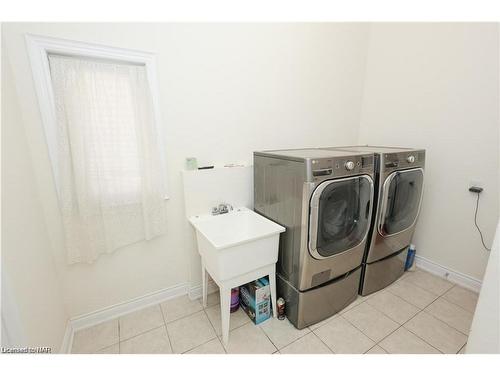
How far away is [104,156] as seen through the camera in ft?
4.63

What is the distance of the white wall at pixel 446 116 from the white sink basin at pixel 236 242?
166cm

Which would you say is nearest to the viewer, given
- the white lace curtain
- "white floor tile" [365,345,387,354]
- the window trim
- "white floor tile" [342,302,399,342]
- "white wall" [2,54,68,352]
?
"white wall" [2,54,68,352]

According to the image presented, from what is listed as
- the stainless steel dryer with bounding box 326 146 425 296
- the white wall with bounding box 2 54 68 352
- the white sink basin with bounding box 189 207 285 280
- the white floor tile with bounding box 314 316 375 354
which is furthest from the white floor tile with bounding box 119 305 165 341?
the stainless steel dryer with bounding box 326 146 425 296

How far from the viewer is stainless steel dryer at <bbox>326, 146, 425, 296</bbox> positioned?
5.45 feet

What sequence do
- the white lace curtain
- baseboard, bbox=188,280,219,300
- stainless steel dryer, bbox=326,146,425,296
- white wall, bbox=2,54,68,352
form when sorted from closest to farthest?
white wall, bbox=2,54,68,352, the white lace curtain, stainless steel dryer, bbox=326,146,425,296, baseboard, bbox=188,280,219,300

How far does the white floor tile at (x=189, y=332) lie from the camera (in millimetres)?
1478

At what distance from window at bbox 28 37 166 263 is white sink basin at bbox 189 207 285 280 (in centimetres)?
41

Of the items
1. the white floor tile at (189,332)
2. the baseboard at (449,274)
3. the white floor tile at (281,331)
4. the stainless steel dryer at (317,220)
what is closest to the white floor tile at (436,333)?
the stainless steel dryer at (317,220)

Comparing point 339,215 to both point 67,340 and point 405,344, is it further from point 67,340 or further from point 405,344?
point 67,340

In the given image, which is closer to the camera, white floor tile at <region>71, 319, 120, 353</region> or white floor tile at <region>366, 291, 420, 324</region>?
white floor tile at <region>71, 319, 120, 353</region>

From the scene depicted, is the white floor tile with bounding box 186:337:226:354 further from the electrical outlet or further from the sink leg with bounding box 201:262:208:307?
the electrical outlet

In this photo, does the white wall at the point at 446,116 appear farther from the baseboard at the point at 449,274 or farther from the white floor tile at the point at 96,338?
the white floor tile at the point at 96,338

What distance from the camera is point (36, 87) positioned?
1206 mm

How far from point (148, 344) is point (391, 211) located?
78.1 inches
